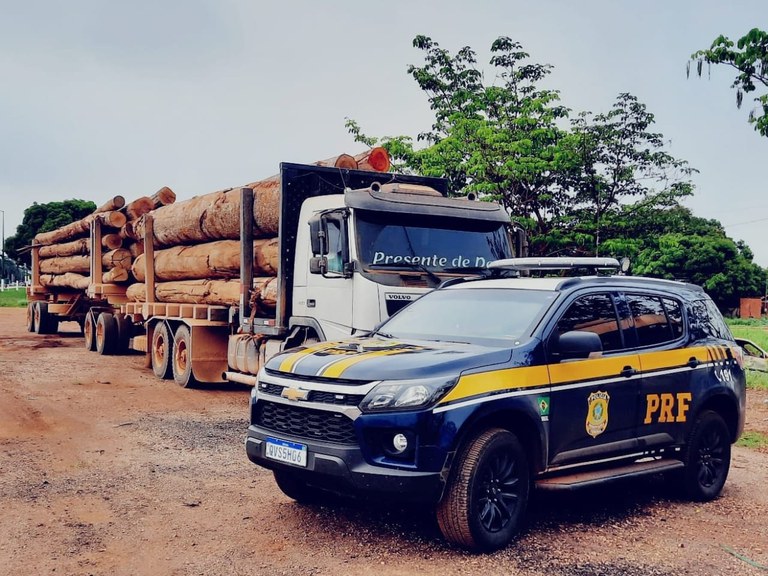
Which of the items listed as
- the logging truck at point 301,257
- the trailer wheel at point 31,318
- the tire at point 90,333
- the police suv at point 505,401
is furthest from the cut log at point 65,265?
the police suv at point 505,401

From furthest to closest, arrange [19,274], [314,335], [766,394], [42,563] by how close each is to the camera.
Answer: [19,274] → [766,394] → [314,335] → [42,563]

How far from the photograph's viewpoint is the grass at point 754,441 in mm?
9703

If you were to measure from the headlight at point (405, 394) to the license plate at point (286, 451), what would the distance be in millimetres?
566

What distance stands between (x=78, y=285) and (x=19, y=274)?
101 m

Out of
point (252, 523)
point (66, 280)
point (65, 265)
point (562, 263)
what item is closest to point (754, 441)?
point (562, 263)

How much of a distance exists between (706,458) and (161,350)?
10.2 meters

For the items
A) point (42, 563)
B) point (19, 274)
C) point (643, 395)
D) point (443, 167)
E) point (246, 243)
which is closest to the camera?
point (42, 563)

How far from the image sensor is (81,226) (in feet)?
70.8

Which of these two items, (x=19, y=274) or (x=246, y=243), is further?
(x=19, y=274)

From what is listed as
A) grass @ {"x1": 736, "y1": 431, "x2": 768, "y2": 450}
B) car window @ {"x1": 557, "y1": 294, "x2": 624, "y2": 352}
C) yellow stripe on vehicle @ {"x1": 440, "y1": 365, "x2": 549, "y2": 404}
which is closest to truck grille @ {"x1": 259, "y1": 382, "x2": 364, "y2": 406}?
yellow stripe on vehicle @ {"x1": 440, "y1": 365, "x2": 549, "y2": 404}

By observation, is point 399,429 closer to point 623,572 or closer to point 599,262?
point 623,572

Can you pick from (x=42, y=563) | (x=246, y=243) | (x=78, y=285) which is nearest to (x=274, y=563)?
(x=42, y=563)

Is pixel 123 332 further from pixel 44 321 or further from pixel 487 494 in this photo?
pixel 487 494

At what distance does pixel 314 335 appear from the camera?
32.2 feet
